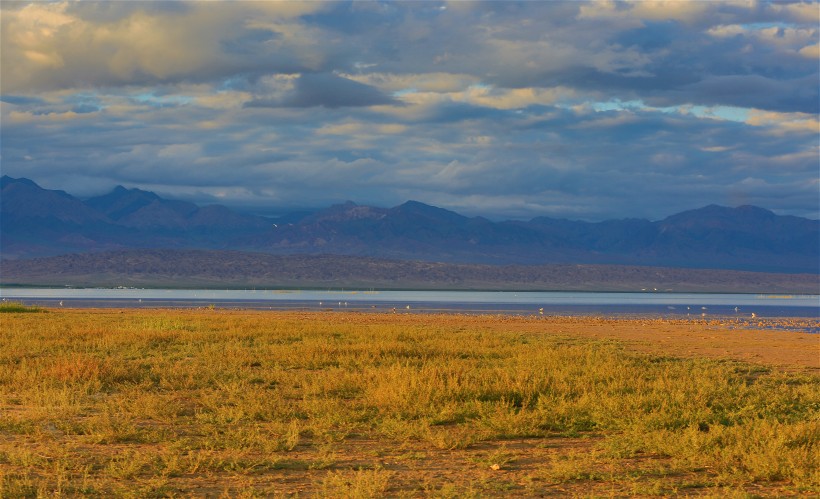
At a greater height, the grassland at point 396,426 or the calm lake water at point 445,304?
the grassland at point 396,426

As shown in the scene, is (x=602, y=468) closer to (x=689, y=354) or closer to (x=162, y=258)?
(x=689, y=354)

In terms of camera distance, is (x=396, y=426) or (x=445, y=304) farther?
(x=445, y=304)

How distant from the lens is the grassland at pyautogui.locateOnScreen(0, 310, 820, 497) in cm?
1038

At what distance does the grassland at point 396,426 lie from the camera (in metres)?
10.4

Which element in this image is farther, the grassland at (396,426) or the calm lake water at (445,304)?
the calm lake water at (445,304)

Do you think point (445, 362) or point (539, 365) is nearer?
point (539, 365)

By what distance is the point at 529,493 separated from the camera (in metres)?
10.0

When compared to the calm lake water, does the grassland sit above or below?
above

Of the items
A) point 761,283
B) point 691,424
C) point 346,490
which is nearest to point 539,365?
point 691,424

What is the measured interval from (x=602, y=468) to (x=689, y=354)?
17125 millimetres

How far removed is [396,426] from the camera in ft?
43.0

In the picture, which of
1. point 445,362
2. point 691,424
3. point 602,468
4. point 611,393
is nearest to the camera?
point 602,468

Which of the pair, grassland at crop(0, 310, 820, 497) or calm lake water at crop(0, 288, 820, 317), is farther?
calm lake water at crop(0, 288, 820, 317)

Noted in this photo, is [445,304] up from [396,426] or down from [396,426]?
down
